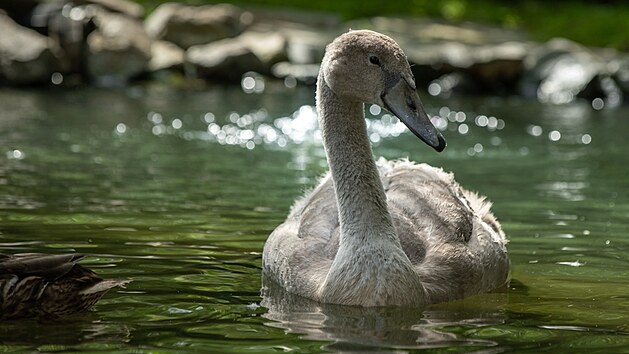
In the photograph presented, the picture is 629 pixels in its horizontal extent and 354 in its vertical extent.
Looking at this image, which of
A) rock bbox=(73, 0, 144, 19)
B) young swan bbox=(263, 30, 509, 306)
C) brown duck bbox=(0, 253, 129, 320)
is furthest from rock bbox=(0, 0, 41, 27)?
brown duck bbox=(0, 253, 129, 320)

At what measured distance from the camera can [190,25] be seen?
28203 mm

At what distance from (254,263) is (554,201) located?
455 centimetres

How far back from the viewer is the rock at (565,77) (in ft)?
85.6

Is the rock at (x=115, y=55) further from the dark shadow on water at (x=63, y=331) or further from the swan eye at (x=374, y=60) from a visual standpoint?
the dark shadow on water at (x=63, y=331)

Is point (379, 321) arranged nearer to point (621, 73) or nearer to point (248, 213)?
point (248, 213)

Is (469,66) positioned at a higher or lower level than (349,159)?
higher

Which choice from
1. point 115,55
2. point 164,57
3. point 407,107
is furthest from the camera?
point 164,57

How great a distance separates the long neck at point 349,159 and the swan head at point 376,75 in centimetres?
15

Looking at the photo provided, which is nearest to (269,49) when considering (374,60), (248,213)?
(248,213)

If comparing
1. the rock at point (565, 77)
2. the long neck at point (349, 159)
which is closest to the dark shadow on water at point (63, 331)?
the long neck at point (349, 159)

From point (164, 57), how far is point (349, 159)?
1896 centimetres

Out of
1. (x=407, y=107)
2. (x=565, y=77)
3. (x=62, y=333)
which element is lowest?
(x=62, y=333)

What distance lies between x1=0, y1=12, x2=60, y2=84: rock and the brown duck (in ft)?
57.4

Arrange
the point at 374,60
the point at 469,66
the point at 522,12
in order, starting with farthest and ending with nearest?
the point at 522,12 < the point at 469,66 < the point at 374,60
